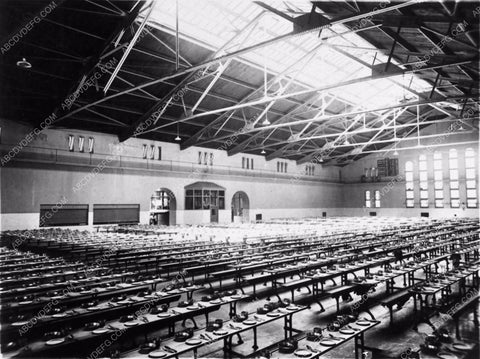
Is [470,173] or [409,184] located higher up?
[470,173]

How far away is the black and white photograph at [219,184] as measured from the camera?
525 cm

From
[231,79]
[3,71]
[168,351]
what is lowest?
[168,351]

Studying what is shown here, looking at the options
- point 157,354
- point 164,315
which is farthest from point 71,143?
point 157,354

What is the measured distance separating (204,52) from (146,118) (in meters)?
5.43

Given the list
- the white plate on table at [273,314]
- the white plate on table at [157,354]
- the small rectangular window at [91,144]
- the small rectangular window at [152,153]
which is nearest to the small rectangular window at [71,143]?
the small rectangular window at [91,144]

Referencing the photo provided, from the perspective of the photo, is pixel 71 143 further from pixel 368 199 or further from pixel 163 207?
pixel 368 199

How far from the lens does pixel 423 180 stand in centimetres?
3084

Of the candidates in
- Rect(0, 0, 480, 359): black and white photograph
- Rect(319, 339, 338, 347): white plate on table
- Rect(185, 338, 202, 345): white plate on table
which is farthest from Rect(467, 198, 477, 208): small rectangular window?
Rect(185, 338, 202, 345): white plate on table

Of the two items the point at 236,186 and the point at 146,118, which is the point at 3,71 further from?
the point at 236,186

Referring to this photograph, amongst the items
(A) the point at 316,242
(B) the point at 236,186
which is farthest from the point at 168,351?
(B) the point at 236,186

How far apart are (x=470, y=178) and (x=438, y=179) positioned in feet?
7.76

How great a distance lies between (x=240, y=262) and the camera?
9086 mm

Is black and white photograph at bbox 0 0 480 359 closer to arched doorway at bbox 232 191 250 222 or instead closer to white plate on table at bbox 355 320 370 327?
white plate on table at bbox 355 320 370 327

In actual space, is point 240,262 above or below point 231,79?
below
